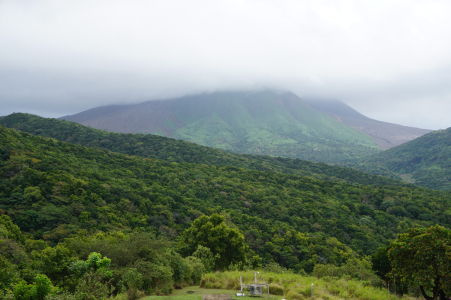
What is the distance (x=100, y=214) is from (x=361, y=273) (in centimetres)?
2854

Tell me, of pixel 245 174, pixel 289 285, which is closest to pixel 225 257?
pixel 289 285

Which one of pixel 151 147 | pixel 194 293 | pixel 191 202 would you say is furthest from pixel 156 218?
pixel 151 147

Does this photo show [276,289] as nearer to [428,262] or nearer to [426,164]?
[428,262]

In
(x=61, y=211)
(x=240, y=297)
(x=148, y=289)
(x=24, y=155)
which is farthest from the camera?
(x=24, y=155)

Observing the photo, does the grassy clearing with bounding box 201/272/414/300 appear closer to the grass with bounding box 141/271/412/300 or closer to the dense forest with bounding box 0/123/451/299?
the grass with bounding box 141/271/412/300

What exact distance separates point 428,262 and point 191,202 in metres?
42.2

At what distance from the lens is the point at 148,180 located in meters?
63.6

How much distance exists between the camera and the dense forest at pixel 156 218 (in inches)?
609

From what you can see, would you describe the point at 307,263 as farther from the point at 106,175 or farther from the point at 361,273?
the point at 106,175

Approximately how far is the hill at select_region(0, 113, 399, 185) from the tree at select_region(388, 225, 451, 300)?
86.5 meters

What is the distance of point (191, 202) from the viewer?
5575cm

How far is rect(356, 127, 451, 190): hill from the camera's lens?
142 meters

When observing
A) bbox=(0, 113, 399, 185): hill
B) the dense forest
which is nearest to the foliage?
the dense forest

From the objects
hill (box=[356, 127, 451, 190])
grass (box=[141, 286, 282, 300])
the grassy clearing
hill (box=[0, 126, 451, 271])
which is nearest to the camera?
grass (box=[141, 286, 282, 300])
